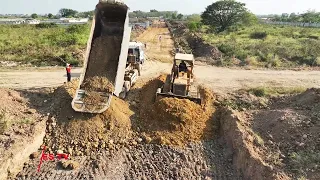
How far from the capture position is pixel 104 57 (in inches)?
483

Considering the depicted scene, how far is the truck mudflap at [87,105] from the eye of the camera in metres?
10.4

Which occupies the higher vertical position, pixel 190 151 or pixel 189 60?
pixel 189 60

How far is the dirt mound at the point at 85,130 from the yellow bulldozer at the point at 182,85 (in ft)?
6.72

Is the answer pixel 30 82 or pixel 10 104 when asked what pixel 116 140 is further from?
pixel 30 82

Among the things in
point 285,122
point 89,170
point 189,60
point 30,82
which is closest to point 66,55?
point 30,82

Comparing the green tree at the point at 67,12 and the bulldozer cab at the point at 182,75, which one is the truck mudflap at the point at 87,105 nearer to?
the bulldozer cab at the point at 182,75

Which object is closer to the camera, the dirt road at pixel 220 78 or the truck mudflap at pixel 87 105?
the truck mudflap at pixel 87 105

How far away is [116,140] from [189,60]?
452 centimetres

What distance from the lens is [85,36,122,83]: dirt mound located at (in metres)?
11.9

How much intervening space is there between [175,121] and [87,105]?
3111mm

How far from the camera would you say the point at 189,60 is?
12.4 metres

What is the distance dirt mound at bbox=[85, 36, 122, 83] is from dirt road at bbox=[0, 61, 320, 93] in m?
4.90

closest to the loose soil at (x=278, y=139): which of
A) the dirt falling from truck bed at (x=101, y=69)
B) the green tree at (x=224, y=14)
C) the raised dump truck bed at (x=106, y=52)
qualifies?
the raised dump truck bed at (x=106, y=52)

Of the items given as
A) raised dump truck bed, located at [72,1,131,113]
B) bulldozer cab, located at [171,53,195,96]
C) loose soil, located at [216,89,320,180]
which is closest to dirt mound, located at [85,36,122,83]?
raised dump truck bed, located at [72,1,131,113]
